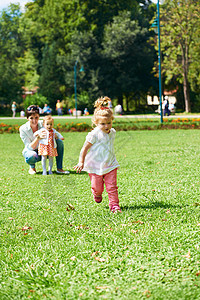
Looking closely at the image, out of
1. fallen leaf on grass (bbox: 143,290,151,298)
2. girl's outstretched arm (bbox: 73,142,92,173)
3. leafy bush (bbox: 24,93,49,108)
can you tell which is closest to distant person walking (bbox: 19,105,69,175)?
girl's outstretched arm (bbox: 73,142,92,173)

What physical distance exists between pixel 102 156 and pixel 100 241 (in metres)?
1.38

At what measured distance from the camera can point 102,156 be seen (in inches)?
202

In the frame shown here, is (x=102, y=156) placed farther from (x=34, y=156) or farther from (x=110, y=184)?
(x=34, y=156)

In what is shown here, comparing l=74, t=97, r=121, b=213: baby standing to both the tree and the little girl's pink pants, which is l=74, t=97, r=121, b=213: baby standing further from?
the tree

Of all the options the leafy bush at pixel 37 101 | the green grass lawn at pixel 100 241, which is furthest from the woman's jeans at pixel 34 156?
the leafy bush at pixel 37 101

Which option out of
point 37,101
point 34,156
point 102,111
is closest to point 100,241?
point 102,111

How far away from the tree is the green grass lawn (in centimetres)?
3364

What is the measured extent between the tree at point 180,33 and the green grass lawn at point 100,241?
110 feet

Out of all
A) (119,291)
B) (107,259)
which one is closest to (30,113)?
(107,259)

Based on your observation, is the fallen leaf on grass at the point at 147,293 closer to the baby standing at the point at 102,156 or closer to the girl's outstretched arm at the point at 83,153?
the baby standing at the point at 102,156

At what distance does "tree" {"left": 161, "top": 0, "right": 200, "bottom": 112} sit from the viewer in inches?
1496

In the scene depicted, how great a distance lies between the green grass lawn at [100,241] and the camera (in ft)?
10.0

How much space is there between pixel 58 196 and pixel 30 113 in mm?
2709

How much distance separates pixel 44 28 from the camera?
2030 inches
